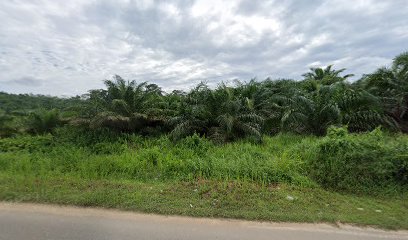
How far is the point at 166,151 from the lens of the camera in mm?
7559

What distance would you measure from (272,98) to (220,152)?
429cm

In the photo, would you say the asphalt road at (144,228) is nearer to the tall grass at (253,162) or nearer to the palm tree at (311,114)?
the tall grass at (253,162)

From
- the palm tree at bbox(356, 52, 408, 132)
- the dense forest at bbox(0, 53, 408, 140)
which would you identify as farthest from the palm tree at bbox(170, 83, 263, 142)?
the palm tree at bbox(356, 52, 408, 132)

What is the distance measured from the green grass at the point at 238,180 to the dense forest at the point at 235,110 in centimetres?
157

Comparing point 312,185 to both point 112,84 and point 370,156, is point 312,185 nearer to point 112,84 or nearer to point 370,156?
point 370,156

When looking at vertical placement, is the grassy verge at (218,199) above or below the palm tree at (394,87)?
below

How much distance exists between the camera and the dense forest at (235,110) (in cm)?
900

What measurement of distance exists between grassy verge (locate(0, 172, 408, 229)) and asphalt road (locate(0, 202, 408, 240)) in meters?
0.20

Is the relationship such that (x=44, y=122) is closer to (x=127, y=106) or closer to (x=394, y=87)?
(x=127, y=106)

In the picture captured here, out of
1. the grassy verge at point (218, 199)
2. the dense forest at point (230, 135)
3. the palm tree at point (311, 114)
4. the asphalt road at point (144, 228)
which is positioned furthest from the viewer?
the palm tree at point (311, 114)

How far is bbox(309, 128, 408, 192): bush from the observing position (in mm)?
5309

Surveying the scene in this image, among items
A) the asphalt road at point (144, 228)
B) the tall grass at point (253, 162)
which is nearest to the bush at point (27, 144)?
the tall grass at point (253, 162)

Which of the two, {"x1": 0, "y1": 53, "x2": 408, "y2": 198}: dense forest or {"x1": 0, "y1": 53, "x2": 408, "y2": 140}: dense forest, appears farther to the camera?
{"x1": 0, "y1": 53, "x2": 408, "y2": 140}: dense forest

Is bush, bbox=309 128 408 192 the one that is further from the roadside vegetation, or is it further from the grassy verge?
the grassy verge
